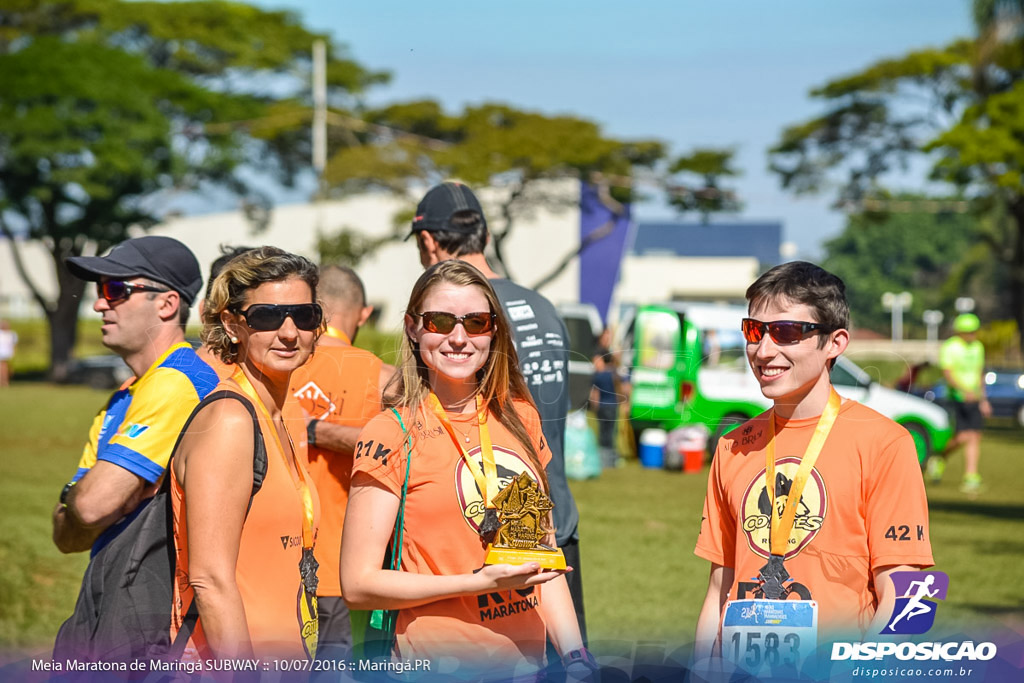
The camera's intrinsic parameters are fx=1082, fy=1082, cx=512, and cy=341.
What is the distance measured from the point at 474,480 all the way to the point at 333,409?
1539mm

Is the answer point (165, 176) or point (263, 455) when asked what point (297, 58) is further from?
point (263, 455)

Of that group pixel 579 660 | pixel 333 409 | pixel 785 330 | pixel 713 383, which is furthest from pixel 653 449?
pixel 579 660

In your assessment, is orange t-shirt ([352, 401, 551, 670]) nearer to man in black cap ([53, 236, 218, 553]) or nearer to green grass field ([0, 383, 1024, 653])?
green grass field ([0, 383, 1024, 653])

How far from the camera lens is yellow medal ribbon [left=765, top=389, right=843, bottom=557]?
261cm

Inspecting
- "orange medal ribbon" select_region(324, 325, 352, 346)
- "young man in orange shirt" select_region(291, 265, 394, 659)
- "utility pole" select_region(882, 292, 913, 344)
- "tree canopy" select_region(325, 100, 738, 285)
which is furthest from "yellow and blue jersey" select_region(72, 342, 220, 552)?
"utility pole" select_region(882, 292, 913, 344)

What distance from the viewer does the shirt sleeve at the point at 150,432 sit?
9.29ft

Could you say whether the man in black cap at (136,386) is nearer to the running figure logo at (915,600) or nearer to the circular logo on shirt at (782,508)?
the circular logo on shirt at (782,508)

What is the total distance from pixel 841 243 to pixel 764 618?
93.8 metres

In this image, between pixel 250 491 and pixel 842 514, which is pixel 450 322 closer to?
pixel 250 491

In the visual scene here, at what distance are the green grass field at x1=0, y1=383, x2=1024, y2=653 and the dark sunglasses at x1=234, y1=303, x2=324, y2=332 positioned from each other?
116 cm

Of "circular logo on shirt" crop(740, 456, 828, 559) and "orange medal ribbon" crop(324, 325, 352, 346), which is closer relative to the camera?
"circular logo on shirt" crop(740, 456, 828, 559)

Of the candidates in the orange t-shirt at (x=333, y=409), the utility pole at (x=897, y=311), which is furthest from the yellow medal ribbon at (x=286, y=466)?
the utility pole at (x=897, y=311)

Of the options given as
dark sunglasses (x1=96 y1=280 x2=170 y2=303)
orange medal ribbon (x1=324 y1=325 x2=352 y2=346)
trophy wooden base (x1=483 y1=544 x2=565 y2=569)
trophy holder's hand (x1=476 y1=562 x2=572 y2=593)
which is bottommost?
trophy holder's hand (x1=476 y1=562 x2=572 y2=593)

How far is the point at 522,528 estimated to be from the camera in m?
2.44
